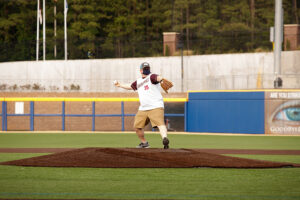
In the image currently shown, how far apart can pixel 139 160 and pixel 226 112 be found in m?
17.6

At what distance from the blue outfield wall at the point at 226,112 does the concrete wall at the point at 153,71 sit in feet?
10.8

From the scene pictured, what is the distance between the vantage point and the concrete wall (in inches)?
1375

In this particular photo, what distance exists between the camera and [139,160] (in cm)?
1033

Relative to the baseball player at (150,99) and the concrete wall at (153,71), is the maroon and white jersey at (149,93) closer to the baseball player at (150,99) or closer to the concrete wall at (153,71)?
the baseball player at (150,99)

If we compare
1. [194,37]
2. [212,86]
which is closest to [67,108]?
[212,86]

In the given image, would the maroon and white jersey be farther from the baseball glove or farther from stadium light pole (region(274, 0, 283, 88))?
Result: stadium light pole (region(274, 0, 283, 88))

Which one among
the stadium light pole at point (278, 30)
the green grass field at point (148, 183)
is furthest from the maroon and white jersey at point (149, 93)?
the stadium light pole at point (278, 30)

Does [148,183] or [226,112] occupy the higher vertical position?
[226,112]

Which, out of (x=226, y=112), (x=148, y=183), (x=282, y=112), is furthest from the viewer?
(x=226, y=112)

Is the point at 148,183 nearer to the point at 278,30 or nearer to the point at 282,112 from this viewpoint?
the point at 282,112

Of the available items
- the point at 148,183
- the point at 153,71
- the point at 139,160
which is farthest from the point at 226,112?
the point at 148,183

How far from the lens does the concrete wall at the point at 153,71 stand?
34.9 metres

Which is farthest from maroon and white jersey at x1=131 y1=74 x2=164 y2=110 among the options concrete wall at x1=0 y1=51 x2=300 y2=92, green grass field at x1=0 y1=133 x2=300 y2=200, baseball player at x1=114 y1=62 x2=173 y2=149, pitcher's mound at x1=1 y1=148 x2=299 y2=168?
concrete wall at x1=0 y1=51 x2=300 y2=92

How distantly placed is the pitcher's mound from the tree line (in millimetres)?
36865
